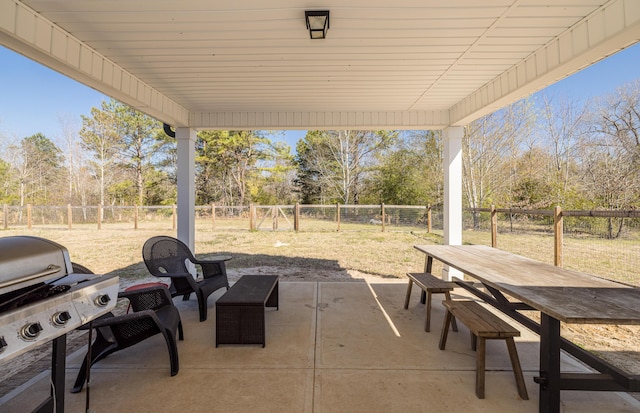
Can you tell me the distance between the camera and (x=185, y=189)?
14.7 ft

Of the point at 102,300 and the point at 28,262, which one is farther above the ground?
the point at 28,262

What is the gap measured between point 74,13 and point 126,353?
269cm

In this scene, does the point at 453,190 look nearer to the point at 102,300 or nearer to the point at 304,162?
the point at 102,300

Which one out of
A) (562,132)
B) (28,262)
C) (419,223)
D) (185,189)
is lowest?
(419,223)

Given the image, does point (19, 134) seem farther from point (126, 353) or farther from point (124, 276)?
point (126, 353)

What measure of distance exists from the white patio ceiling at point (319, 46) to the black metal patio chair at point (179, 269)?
1.74 m

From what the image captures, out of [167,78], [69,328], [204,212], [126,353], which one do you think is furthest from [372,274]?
[204,212]

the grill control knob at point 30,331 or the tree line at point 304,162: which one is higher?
the tree line at point 304,162

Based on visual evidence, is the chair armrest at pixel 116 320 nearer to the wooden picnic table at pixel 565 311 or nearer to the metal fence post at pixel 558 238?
the wooden picnic table at pixel 565 311

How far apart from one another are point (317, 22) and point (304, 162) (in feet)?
54.3

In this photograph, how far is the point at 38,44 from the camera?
2.16 metres

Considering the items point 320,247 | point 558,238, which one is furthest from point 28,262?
point 320,247

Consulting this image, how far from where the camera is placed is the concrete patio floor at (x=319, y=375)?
1855 millimetres

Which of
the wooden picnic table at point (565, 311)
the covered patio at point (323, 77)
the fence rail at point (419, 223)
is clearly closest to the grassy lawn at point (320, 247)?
the fence rail at point (419, 223)
